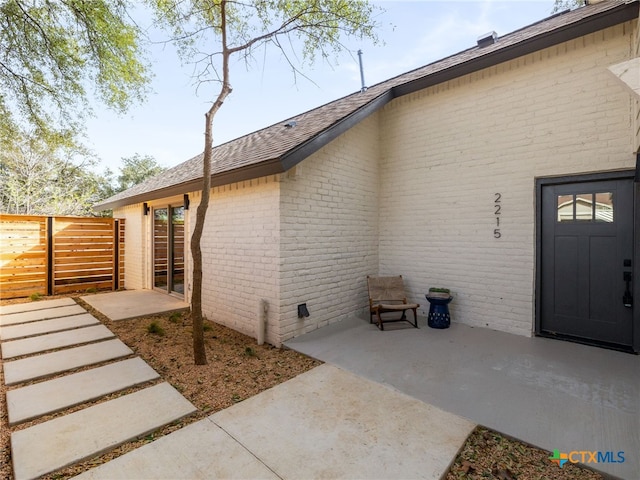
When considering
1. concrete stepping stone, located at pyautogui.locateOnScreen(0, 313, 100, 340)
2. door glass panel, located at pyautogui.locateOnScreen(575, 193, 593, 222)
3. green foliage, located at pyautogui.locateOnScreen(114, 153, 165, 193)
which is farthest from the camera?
green foliage, located at pyautogui.locateOnScreen(114, 153, 165, 193)

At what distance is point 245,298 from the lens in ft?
15.4

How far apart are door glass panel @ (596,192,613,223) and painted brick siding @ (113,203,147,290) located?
30.9ft

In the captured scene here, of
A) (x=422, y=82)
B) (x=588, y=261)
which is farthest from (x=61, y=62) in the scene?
(x=588, y=261)

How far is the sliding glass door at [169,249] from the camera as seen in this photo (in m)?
6.98

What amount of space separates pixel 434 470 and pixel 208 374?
242 centimetres

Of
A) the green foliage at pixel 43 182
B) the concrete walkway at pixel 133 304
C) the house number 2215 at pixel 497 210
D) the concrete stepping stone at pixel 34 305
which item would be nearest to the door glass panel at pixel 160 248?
the concrete walkway at pixel 133 304

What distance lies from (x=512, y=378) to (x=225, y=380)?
10.1 ft

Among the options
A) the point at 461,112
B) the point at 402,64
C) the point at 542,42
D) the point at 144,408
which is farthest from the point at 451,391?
the point at 402,64

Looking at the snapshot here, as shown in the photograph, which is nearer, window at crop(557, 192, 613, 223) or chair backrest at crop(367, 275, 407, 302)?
window at crop(557, 192, 613, 223)

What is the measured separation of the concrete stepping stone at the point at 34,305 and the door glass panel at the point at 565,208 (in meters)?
9.24

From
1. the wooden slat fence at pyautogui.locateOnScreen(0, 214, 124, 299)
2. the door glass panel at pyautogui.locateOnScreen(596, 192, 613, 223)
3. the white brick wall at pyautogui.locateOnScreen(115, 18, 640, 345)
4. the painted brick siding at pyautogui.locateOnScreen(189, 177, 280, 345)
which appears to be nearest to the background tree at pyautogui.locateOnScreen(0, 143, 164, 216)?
the wooden slat fence at pyautogui.locateOnScreen(0, 214, 124, 299)

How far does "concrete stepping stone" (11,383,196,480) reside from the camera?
1.99 m

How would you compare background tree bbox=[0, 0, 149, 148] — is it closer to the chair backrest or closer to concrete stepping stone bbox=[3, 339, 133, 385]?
concrete stepping stone bbox=[3, 339, 133, 385]

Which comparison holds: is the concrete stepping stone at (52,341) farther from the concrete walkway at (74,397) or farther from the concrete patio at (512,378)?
the concrete patio at (512,378)
